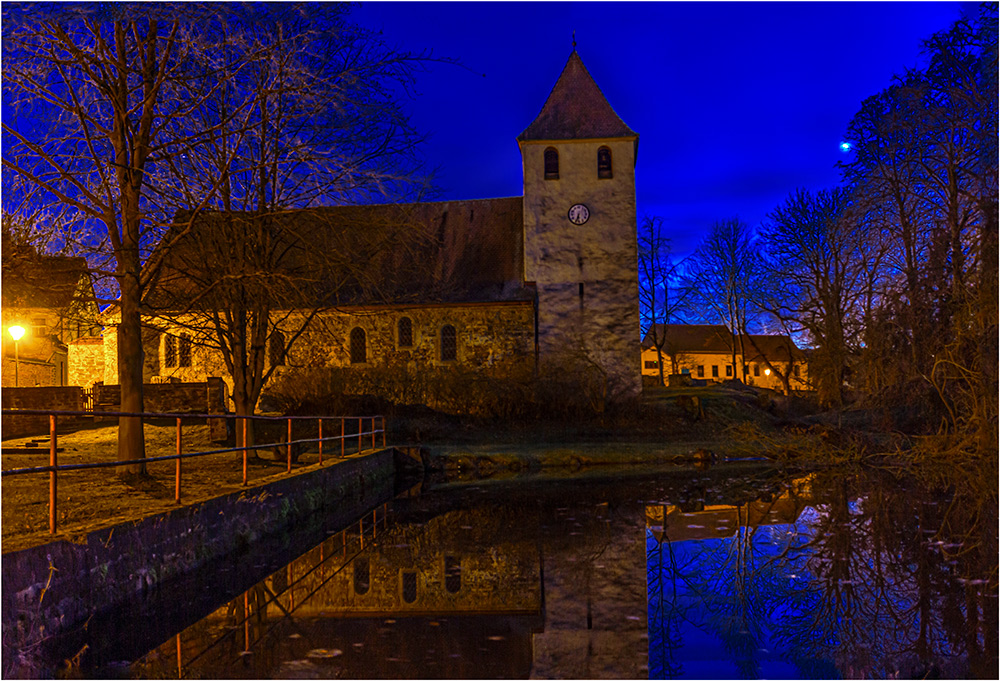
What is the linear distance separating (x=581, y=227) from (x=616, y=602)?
23535 millimetres

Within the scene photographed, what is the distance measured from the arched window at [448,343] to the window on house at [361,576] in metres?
20.5

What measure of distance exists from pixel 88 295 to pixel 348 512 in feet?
18.5

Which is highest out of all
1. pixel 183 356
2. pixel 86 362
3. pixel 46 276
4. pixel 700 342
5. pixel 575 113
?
pixel 575 113

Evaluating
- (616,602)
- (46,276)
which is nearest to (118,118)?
(46,276)

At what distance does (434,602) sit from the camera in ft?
23.0

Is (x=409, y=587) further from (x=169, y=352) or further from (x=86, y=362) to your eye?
(x=86, y=362)

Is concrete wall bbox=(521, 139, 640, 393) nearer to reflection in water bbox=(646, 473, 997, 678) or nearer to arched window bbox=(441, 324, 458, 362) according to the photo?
arched window bbox=(441, 324, 458, 362)

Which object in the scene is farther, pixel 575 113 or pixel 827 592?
pixel 575 113

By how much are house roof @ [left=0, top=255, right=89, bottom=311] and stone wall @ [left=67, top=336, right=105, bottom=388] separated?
20.8m

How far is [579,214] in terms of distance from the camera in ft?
96.1

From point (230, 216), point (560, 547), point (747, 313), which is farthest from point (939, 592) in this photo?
point (747, 313)

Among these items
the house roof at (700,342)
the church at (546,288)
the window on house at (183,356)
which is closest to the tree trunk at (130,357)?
the church at (546,288)

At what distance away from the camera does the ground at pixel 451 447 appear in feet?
35.2

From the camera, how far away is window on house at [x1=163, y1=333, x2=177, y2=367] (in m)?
31.0
